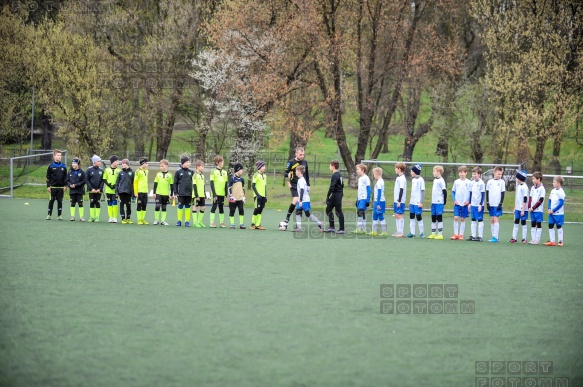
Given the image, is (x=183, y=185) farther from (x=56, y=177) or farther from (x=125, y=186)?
(x=56, y=177)

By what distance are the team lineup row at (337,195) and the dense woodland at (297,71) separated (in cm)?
1605

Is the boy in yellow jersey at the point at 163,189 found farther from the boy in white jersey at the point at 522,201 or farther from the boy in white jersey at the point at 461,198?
the boy in white jersey at the point at 522,201

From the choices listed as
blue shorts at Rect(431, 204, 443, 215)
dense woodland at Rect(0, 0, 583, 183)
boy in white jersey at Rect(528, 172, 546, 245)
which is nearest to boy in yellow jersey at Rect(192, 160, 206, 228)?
blue shorts at Rect(431, 204, 443, 215)

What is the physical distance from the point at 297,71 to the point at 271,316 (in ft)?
109

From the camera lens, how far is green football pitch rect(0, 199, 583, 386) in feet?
21.9

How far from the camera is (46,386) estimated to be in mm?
6066

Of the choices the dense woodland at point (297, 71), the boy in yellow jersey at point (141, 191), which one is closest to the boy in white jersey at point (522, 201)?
the boy in yellow jersey at point (141, 191)

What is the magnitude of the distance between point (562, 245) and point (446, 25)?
102 feet

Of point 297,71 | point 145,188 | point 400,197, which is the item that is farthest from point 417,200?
point 297,71

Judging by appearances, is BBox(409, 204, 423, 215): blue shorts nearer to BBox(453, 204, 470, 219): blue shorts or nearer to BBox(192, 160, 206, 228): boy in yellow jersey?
BBox(453, 204, 470, 219): blue shorts

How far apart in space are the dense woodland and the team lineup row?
52.7 feet

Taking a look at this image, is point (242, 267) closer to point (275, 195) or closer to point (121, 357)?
point (121, 357)

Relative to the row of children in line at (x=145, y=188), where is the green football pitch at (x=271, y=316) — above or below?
below

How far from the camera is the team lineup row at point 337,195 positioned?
2045 cm
